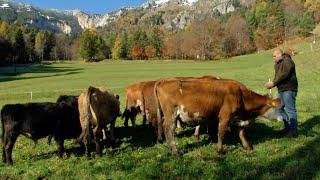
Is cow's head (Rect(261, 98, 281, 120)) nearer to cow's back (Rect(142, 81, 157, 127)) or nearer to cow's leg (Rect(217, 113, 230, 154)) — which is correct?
cow's leg (Rect(217, 113, 230, 154))

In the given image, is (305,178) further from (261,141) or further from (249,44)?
(249,44)

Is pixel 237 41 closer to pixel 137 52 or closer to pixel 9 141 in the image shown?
pixel 137 52

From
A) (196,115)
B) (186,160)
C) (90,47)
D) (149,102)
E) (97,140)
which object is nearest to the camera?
(186,160)

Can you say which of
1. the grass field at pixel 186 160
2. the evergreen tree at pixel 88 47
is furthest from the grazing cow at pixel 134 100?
the evergreen tree at pixel 88 47

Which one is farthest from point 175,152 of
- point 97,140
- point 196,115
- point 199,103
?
point 97,140

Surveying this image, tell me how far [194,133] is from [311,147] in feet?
14.7

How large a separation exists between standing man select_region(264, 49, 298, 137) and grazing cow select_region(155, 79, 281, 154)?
216 cm

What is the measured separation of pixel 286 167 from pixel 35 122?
6.80 meters

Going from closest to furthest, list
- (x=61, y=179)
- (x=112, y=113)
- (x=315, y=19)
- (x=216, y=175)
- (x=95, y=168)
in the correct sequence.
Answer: (x=216, y=175) → (x=61, y=179) → (x=95, y=168) → (x=112, y=113) → (x=315, y=19)

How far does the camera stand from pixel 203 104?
40.1 ft

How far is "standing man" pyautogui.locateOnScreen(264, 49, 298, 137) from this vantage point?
1400cm

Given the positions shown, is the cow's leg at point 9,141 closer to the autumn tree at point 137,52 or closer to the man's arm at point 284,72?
the man's arm at point 284,72

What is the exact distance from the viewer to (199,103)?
12211mm

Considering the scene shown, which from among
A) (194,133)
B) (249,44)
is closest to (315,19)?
(249,44)
